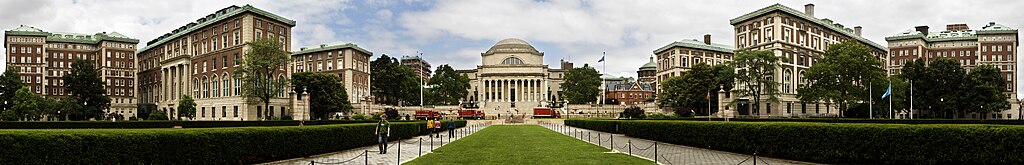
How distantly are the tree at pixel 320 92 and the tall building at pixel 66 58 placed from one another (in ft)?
198

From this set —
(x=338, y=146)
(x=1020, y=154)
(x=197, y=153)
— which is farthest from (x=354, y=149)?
(x=1020, y=154)

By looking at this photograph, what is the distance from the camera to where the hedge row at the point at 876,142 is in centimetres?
1502

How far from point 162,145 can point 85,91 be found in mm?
93759

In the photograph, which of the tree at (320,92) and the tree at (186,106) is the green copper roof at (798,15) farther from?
the tree at (186,106)

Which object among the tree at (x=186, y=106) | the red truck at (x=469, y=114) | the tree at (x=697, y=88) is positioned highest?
the tree at (x=697, y=88)

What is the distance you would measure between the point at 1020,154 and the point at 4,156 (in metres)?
19.0

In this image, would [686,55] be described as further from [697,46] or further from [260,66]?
[260,66]

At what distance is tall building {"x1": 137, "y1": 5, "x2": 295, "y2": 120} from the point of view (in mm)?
77375

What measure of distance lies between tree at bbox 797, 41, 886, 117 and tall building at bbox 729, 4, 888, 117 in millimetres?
15924

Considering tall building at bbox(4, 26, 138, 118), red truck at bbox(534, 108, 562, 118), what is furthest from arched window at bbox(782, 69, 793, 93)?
tall building at bbox(4, 26, 138, 118)

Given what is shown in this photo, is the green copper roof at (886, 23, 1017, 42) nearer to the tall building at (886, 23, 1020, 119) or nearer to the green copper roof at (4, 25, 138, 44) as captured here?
the tall building at (886, 23, 1020, 119)

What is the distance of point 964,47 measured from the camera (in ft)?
397

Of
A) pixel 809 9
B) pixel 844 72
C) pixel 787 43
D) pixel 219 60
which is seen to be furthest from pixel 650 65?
→ pixel 219 60

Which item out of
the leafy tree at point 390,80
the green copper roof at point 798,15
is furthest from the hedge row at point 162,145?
the leafy tree at point 390,80
